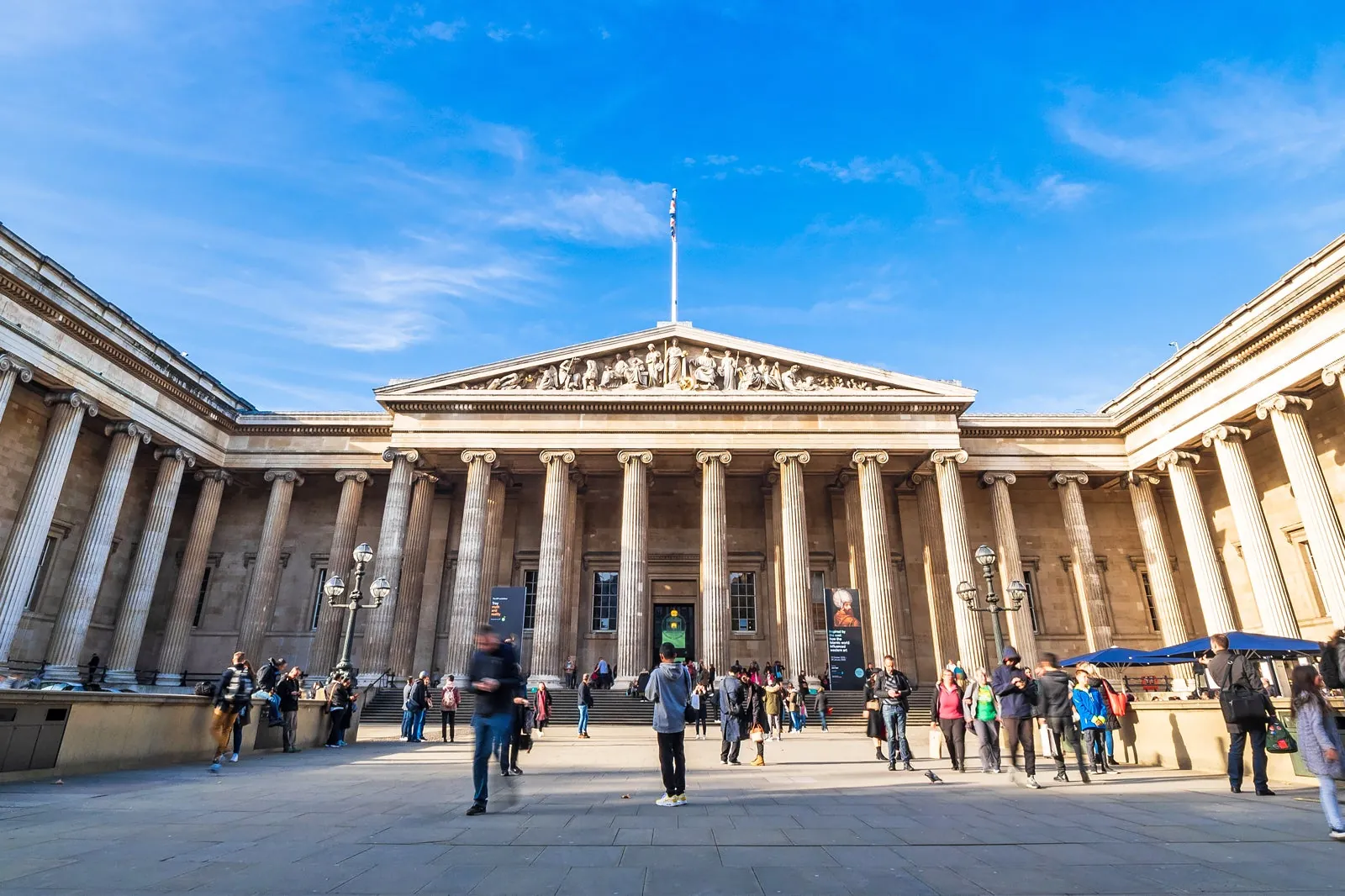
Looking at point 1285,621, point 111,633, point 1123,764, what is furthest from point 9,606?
point 1285,621

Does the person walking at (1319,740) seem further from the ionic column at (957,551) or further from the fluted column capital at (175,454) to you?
the fluted column capital at (175,454)

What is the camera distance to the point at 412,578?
2838cm

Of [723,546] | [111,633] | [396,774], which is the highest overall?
[723,546]

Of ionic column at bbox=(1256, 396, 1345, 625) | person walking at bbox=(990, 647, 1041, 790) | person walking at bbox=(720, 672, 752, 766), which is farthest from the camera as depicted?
ionic column at bbox=(1256, 396, 1345, 625)

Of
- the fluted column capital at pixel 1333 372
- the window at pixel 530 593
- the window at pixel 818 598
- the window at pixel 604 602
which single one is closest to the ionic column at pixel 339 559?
the window at pixel 530 593

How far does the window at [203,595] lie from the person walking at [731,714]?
1028 inches

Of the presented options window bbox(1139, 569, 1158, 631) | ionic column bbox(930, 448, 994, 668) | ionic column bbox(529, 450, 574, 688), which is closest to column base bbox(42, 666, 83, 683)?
ionic column bbox(529, 450, 574, 688)

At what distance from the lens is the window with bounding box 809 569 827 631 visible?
30719 mm

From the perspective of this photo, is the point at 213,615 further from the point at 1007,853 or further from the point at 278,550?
the point at 1007,853

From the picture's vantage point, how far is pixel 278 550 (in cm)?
2931

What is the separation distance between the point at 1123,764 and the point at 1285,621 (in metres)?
14.2

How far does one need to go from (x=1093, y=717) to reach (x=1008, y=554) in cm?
1742

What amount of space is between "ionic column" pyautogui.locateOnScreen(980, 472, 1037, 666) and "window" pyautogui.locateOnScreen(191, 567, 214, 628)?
33.1m

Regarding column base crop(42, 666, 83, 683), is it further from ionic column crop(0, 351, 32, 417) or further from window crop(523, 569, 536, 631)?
window crop(523, 569, 536, 631)
